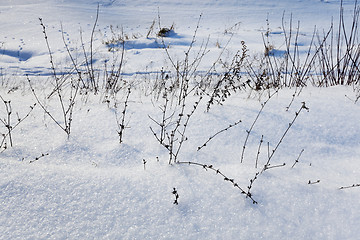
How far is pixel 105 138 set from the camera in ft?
5.48

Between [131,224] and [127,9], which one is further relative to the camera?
[127,9]

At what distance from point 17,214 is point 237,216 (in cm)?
89

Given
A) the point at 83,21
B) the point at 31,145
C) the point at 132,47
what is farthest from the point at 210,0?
the point at 31,145

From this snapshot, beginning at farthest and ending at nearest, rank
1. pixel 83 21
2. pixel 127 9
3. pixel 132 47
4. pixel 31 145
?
pixel 127 9 < pixel 83 21 < pixel 132 47 < pixel 31 145

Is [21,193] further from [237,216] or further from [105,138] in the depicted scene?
[237,216]

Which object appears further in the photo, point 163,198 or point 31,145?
point 31,145

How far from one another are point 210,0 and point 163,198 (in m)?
10.8

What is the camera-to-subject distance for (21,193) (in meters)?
1.10

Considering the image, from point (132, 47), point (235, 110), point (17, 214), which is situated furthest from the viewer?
point (132, 47)

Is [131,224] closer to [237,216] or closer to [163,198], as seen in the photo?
[163,198]

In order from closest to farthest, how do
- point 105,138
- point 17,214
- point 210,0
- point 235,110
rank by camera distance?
point 17,214 → point 105,138 → point 235,110 → point 210,0

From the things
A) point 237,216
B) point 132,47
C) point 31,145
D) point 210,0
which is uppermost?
point 210,0

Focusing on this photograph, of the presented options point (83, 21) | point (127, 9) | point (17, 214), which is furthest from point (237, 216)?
point (127, 9)

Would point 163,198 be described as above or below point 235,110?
below
